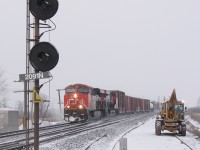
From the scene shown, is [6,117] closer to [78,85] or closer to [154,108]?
[78,85]

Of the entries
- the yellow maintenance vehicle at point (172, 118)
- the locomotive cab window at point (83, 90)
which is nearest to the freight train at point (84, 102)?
the locomotive cab window at point (83, 90)

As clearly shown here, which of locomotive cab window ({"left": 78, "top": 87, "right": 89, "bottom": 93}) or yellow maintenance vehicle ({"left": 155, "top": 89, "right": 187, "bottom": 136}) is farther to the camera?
locomotive cab window ({"left": 78, "top": 87, "right": 89, "bottom": 93})

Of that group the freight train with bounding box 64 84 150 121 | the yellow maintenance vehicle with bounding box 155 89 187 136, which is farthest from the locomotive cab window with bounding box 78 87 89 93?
the yellow maintenance vehicle with bounding box 155 89 187 136

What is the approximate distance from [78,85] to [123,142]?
29620 mm

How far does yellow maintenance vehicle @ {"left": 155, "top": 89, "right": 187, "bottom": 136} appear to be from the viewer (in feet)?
83.6

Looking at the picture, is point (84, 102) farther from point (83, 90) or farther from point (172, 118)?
point (172, 118)

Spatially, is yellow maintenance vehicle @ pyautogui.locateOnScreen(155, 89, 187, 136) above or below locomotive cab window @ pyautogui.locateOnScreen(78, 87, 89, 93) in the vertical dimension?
below

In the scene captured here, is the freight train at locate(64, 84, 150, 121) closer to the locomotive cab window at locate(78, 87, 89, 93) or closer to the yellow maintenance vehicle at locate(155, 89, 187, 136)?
the locomotive cab window at locate(78, 87, 89, 93)

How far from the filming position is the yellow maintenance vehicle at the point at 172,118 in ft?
83.6

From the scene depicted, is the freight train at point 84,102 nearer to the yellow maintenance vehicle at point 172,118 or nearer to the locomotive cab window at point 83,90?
the locomotive cab window at point 83,90

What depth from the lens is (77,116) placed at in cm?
3900

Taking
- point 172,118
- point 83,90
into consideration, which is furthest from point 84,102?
point 172,118

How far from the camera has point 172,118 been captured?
1042 inches

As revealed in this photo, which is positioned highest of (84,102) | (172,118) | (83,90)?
(83,90)
